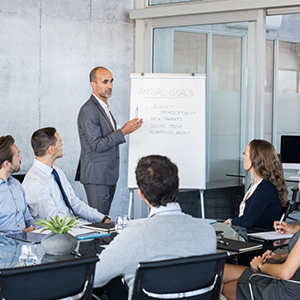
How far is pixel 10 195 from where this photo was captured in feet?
10.9

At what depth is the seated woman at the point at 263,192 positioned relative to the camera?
3619 millimetres

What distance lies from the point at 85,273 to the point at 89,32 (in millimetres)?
4928

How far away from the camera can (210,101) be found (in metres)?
6.29

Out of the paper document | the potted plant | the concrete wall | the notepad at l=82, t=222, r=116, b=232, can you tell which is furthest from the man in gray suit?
the potted plant

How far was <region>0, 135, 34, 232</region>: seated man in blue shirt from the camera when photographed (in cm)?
327

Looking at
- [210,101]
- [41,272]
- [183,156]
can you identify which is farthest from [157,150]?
[41,272]

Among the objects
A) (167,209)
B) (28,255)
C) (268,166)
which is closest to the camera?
(167,209)

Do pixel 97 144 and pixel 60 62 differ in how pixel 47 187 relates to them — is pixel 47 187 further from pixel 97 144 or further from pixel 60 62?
pixel 60 62

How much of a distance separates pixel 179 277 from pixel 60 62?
4.70 meters

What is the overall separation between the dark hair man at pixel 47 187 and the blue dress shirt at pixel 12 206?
179 mm

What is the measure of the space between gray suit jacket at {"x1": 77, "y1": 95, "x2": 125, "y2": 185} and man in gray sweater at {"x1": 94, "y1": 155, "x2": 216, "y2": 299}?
101 inches

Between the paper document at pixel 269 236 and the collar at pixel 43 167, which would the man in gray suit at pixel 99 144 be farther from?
the paper document at pixel 269 236

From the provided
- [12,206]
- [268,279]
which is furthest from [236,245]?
[12,206]

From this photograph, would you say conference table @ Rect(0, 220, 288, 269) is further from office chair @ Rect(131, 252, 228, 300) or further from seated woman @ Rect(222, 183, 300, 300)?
office chair @ Rect(131, 252, 228, 300)
